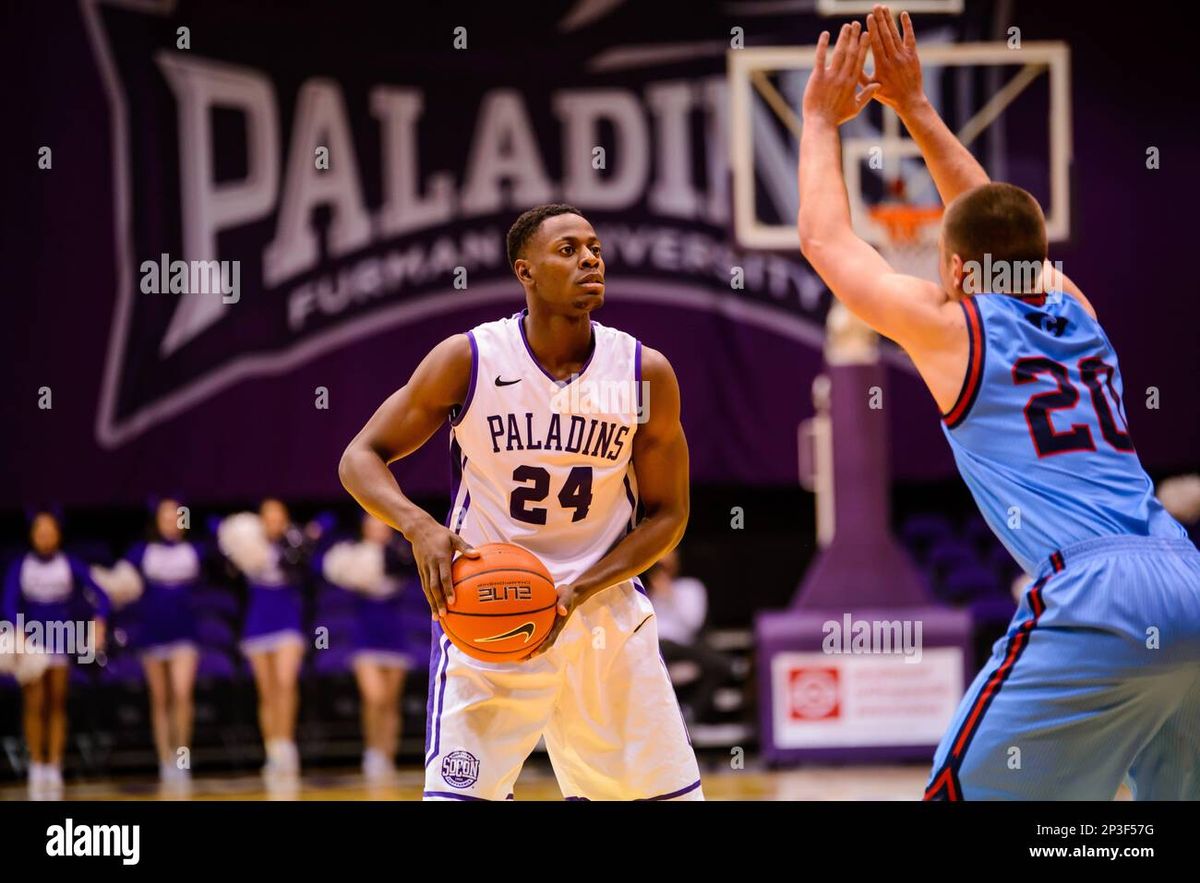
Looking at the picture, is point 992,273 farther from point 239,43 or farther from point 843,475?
point 239,43

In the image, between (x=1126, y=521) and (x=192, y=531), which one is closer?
(x=1126, y=521)

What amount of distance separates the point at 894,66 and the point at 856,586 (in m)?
5.67

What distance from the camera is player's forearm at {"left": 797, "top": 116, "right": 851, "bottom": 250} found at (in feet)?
11.4

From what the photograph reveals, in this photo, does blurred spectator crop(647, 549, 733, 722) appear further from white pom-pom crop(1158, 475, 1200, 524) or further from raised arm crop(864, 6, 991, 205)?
raised arm crop(864, 6, 991, 205)

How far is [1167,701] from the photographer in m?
3.01

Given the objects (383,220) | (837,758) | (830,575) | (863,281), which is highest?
(383,220)

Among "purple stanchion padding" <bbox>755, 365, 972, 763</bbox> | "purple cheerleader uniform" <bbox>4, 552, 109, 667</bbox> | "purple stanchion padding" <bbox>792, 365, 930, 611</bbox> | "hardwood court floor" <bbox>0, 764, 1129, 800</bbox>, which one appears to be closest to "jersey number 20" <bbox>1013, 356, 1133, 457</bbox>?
"hardwood court floor" <bbox>0, 764, 1129, 800</bbox>

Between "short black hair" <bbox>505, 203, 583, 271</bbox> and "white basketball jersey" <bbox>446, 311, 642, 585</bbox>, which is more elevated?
"short black hair" <bbox>505, 203, 583, 271</bbox>

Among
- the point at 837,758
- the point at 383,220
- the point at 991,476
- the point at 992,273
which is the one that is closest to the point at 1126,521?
the point at 991,476

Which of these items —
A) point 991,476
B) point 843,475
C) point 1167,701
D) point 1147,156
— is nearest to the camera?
point 1167,701

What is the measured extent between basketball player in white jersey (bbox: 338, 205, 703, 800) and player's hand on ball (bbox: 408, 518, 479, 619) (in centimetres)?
1

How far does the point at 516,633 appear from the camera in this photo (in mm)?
3676

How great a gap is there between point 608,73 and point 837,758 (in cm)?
587

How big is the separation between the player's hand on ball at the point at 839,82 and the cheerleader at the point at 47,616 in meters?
7.49
